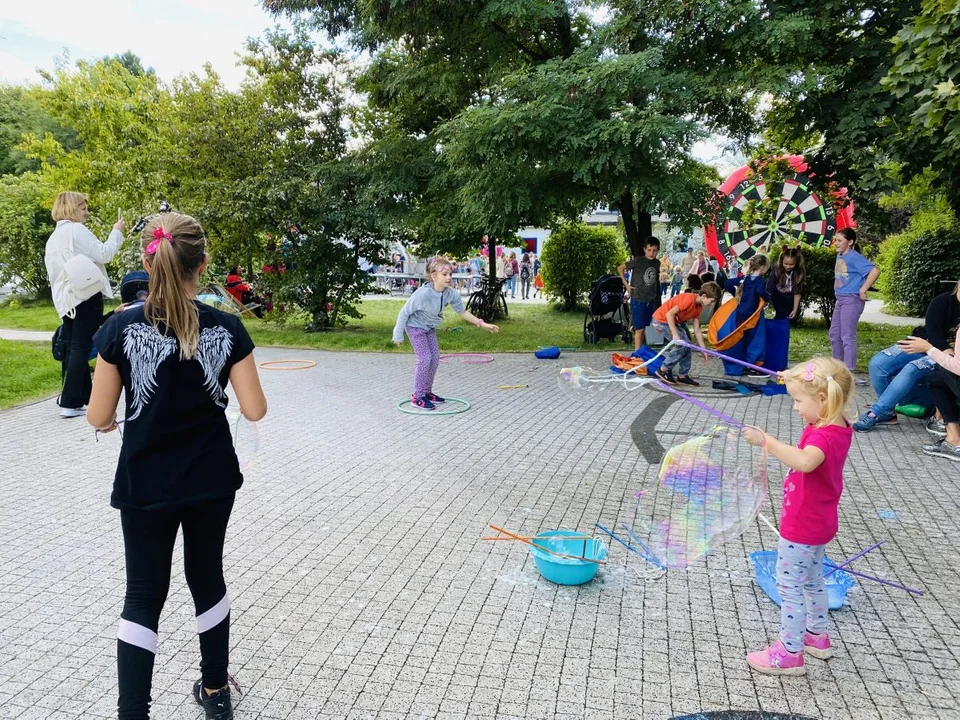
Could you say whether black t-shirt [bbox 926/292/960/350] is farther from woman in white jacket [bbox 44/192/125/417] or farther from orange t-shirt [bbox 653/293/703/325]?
woman in white jacket [bbox 44/192/125/417]

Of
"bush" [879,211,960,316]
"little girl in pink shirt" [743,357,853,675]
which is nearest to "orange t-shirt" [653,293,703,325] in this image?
"little girl in pink shirt" [743,357,853,675]

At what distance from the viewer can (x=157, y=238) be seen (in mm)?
2391

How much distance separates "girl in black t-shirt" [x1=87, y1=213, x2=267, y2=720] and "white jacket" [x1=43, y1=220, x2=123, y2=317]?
504cm

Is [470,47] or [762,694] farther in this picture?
[470,47]

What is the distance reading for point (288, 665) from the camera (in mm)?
3076

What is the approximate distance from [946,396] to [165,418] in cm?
650

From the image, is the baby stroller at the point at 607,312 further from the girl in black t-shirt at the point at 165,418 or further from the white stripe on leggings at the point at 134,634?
the white stripe on leggings at the point at 134,634

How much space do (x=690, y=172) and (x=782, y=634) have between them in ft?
31.9

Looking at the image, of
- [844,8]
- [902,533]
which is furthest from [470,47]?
[902,533]

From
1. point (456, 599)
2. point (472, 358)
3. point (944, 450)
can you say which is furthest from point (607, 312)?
point (456, 599)

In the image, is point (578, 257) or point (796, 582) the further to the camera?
point (578, 257)

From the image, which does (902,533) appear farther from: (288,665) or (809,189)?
(809,189)

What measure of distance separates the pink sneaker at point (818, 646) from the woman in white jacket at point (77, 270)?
6.43 meters

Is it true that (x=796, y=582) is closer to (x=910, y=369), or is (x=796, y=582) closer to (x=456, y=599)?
(x=456, y=599)
